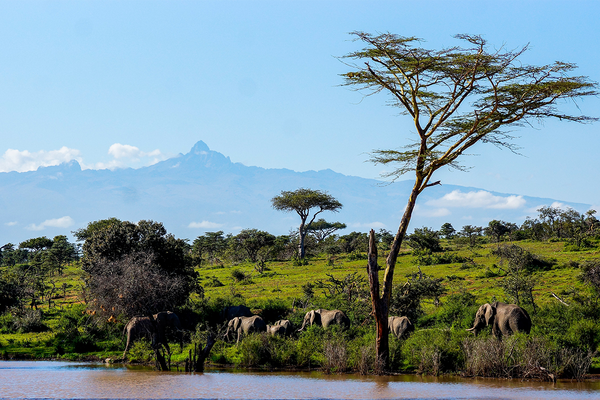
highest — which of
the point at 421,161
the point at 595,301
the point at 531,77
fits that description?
the point at 531,77

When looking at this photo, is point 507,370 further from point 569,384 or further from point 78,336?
point 78,336

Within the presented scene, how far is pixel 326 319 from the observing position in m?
28.4

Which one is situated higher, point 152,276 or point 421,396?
→ point 152,276

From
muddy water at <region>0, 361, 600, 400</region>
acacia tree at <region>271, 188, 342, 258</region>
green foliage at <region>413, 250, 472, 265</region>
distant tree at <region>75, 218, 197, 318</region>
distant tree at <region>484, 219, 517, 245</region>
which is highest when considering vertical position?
acacia tree at <region>271, 188, 342, 258</region>

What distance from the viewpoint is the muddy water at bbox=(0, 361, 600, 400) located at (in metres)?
16.6

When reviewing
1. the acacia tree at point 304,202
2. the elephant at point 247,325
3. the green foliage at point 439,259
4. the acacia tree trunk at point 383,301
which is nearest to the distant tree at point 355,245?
the acacia tree at point 304,202

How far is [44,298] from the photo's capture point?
48562 mm

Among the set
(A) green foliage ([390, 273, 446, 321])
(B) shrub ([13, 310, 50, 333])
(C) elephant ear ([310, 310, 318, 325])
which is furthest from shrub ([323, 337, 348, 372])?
(B) shrub ([13, 310, 50, 333])

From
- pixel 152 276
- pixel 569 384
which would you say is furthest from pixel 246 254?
pixel 569 384

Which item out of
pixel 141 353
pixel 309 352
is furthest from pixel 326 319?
pixel 141 353

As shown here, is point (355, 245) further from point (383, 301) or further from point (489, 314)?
point (383, 301)

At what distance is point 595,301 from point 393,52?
13.6m

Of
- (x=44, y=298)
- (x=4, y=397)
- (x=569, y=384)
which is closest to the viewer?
(x=4, y=397)

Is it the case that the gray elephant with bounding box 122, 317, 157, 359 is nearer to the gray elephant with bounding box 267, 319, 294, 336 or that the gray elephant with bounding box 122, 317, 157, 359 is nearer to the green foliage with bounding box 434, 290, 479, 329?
the gray elephant with bounding box 267, 319, 294, 336
